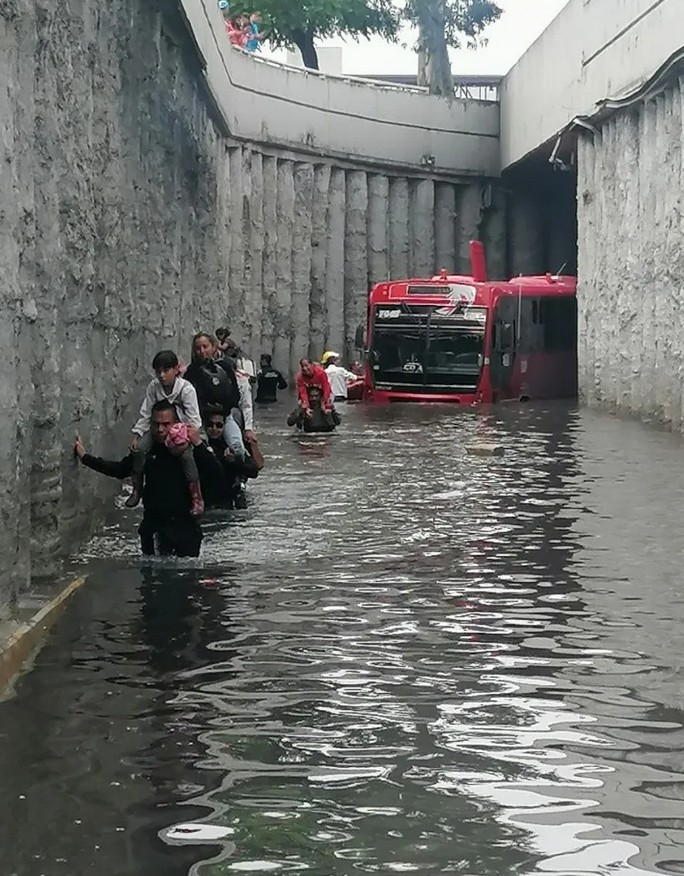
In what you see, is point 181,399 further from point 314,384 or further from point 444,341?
point 444,341

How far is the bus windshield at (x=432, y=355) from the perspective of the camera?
1254 inches

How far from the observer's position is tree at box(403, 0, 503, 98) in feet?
156

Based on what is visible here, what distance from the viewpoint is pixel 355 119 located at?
39344 millimetres

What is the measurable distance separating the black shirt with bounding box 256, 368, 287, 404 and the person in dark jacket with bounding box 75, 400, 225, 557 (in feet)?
73.4

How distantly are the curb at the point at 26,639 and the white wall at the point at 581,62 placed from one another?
15.5m

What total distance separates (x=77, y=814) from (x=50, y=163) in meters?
5.57

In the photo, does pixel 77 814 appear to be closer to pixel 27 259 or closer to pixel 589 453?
pixel 27 259

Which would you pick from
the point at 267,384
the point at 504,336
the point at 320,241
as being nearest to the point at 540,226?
the point at 320,241

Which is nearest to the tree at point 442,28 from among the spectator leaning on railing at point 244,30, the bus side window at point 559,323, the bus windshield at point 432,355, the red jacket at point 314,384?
the spectator leaning on railing at point 244,30

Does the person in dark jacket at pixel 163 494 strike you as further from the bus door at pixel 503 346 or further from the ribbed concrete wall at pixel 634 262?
the bus door at pixel 503 346

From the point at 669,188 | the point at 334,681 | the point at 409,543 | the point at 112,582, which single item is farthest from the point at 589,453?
the point at 334,681

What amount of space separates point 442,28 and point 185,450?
40721 millimetres

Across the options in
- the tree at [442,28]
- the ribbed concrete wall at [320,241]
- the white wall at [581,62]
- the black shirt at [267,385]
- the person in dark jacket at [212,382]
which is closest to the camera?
the person in dark jacket at [212,382]

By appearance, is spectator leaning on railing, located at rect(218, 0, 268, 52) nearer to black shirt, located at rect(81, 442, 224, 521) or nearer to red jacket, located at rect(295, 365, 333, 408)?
red jacket, located at rect(295, 365, 333, 408)
